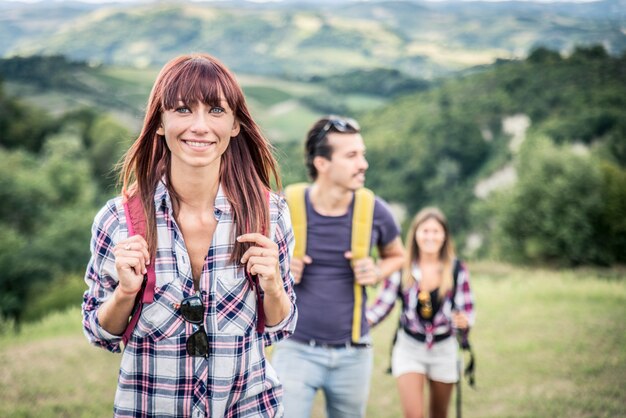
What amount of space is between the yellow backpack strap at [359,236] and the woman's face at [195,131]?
2.00 meters

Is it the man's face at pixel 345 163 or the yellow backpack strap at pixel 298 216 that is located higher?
the man's face at pixel 345 163

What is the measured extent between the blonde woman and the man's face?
1141 mm

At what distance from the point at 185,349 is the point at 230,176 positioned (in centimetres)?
64

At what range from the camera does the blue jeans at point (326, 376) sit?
3.97m

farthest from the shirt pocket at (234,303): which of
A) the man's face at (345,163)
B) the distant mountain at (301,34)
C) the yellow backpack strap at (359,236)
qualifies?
the distant mountain at (301,34)

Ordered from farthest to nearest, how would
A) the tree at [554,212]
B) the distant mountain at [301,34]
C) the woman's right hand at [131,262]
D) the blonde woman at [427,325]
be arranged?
the distant mountain at [301,34]
the tree at [554,212]
the blonde woman at [427,325]
the woman's right hand at [131,262]

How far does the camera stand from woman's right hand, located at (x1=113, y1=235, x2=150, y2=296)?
6.63 feet

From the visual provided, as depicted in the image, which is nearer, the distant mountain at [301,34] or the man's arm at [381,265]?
the man's arm at [381,265]

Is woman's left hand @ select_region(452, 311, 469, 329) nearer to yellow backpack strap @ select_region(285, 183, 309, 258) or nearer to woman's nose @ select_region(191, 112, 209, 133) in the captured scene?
yellow backpack strap @ select_region(285, 183, 309, 258)

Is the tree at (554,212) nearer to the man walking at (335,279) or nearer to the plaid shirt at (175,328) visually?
the man walking at (335,279)

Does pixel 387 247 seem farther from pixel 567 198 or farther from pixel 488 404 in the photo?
pixel 567 198

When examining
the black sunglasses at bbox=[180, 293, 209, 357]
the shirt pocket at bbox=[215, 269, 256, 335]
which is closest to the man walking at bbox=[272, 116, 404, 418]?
the shirt pocket at bbox=[215, 269, 256, 335]

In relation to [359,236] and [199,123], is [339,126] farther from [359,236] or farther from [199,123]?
[199,123]

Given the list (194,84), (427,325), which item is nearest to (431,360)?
(427,325)
